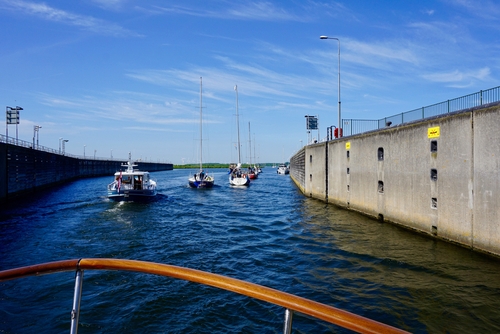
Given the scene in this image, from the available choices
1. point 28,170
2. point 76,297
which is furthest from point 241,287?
point 28,170

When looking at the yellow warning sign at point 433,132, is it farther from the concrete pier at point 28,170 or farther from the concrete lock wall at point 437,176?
the concrete pier at point 28,170

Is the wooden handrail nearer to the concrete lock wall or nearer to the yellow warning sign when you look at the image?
the concrete lock wall

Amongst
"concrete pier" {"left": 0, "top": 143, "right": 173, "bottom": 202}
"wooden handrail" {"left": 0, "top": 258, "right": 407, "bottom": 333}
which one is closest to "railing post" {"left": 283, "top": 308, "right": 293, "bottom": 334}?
"wooden handrail" {"left": 0, "top": 258, "right": 407, "bottom": 333}

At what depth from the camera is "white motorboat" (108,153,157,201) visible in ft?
98.8

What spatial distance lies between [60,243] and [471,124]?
17.2 meters

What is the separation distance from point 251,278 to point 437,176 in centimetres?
869

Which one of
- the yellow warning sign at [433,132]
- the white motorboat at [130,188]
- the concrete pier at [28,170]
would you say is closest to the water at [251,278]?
the yellow warning sign at [433,132]

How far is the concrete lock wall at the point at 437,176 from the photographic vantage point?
11195 millimetres

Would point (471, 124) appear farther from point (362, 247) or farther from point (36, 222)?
point (36, 222)

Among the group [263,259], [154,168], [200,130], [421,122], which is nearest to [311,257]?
[263,259]

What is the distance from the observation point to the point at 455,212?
12648mm

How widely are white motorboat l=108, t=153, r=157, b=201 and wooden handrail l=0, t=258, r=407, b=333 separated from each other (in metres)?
28.9

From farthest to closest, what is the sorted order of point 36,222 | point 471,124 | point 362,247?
point 36,222 < point 362,247 < point 471,124

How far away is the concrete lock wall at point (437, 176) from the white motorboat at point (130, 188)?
17.6 m
